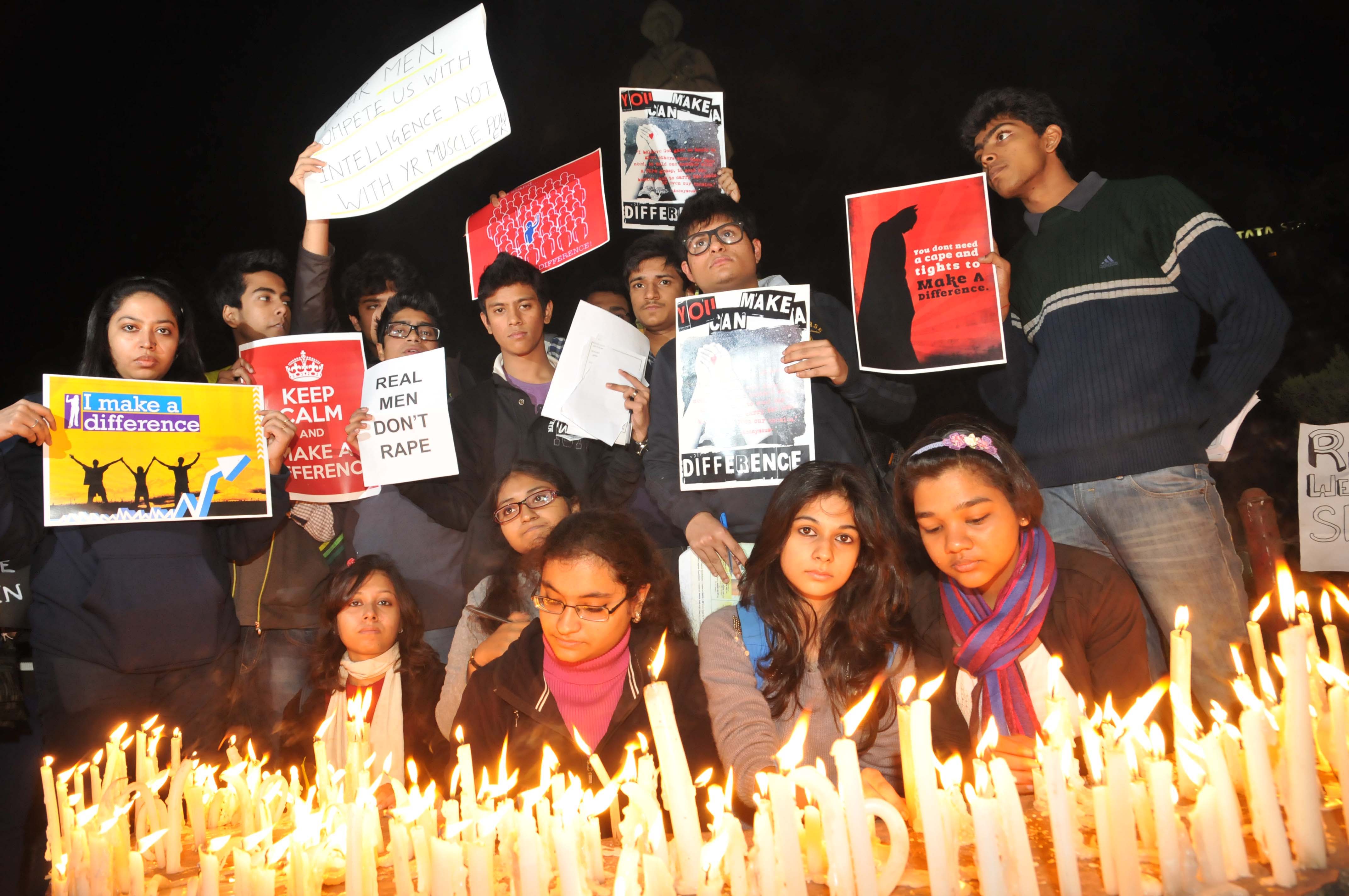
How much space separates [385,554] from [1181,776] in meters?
3.18

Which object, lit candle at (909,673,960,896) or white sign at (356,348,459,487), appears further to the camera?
white sign at (356,348,459,487)

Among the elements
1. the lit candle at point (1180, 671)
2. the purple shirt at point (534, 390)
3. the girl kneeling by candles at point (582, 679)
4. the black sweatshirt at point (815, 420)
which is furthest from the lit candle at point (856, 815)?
the purple shirt at point (534, 390)

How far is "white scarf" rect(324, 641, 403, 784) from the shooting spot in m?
3.49

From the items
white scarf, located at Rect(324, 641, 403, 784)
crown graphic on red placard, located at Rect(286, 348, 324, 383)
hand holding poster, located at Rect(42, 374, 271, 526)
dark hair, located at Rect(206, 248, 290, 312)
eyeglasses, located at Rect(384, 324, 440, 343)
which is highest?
dark hair, located at Rect(206, 248, 290, 312)

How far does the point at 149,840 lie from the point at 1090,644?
2.46 m

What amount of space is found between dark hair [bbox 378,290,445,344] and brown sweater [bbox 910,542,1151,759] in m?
2.80

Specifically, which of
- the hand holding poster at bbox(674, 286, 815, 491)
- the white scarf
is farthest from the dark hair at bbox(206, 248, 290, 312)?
the hand holding poster at bbox(674, 286, 815, 491)

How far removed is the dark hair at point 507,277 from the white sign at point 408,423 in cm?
45

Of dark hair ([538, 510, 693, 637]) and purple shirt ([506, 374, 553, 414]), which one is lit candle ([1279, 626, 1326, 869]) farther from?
purple shirt ([506, 374, 553, 414])

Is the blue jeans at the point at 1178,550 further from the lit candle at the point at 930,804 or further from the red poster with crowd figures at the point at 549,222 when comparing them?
the red poster with crowd figures at the point at 549,222

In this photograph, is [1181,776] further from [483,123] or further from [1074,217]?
[483,123]

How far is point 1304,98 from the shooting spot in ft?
17.4

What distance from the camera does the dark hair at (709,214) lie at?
3.70 metres

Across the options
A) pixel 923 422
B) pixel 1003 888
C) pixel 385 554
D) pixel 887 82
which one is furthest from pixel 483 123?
pixel 923 422
